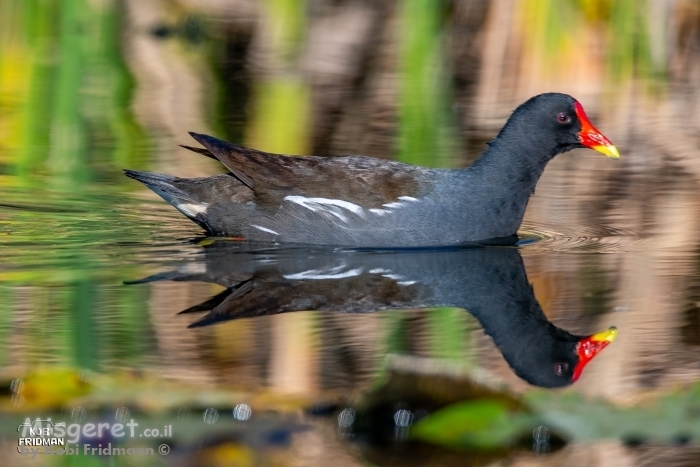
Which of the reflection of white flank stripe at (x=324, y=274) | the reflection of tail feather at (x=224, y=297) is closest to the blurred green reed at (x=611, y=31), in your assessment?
the reflection of white flank stripe at (x=324, y=274)

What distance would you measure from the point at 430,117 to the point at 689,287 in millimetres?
4266

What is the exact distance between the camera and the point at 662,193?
7477 millimetres

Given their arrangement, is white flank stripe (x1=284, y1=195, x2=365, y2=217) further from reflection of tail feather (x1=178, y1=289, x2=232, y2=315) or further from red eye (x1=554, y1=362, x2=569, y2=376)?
red eye (x1=554, y1=362, x2=569, y2=376)

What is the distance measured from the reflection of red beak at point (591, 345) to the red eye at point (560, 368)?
0.12ft

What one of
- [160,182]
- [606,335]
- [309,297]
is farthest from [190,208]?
[606,335]

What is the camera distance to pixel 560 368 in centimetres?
431

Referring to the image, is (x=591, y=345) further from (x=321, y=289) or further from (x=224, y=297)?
(x=224, y=297)

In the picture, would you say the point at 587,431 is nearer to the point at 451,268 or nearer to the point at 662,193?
the point at 451,268

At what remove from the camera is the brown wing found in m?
6.18

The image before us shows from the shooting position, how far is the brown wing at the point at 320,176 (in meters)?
6.18

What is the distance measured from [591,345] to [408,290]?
111 centimetres

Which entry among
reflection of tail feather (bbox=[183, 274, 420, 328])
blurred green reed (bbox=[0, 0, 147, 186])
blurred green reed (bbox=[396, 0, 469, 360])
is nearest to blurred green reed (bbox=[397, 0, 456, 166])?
blurred green reed (bbox=[396, 0, 469, 360])

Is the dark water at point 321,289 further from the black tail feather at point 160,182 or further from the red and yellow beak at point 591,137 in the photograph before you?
the red and yellow beak at point 591,137

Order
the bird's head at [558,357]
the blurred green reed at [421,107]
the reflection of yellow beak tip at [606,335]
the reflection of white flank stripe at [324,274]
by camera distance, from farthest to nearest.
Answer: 1. the blurred green reed at [421,107]
2. the reflection of white flank stripe at [324,274]
3. the reflection of yellow beak tip at [606,335]
4. the bird's head at [558,357]
